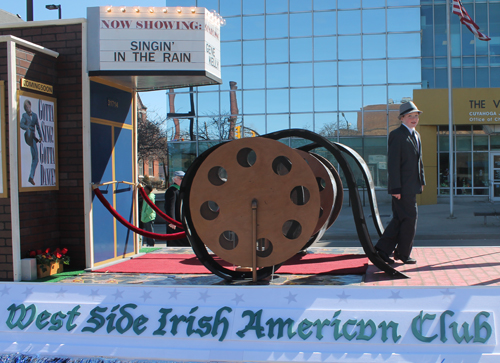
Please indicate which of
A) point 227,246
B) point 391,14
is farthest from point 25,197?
point 391,14

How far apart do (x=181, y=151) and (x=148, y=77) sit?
798 inches

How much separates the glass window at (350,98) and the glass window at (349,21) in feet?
10.2

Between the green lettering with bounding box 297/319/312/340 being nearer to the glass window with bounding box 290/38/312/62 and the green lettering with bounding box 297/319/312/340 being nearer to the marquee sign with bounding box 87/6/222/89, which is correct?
the marquee sign with bounding box 87/6/222/89

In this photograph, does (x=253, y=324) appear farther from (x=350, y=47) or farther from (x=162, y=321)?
(x=350, y=47)

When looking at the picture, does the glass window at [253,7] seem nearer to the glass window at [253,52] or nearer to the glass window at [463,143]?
the glass window at [253,52]

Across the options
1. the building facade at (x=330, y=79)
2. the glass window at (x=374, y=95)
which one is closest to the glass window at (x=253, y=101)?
the building facade at (x=330, y=79)

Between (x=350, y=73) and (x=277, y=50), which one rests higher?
(x=277, y=50)

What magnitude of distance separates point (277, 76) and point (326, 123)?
370cm

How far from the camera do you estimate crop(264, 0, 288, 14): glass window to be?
26.2m

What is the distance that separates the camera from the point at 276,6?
26.2m

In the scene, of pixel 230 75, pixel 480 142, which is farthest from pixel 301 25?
pixel 480 142

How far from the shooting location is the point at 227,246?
4906mm

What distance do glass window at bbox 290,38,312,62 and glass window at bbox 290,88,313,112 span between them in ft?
5.62

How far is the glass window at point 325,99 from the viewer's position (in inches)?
999
